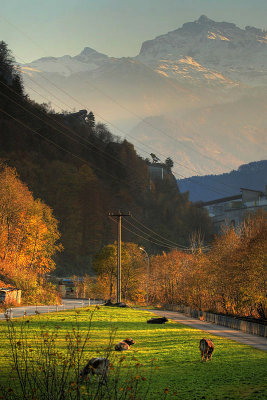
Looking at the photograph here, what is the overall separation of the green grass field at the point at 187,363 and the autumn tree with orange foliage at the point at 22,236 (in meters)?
31.6

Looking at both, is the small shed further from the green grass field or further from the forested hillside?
the forested hillside

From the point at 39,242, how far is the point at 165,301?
32467 mm

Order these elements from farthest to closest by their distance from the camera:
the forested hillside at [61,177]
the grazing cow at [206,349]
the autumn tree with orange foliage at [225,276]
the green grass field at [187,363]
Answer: the forested hillside at [61,177]
the autumn tree with orange foliage at [225,276]
the grazing cow at [206,349]
the green grass field at [187,363]

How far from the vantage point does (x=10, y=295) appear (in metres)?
63.8

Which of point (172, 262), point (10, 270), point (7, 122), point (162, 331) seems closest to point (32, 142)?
point (7, 122)

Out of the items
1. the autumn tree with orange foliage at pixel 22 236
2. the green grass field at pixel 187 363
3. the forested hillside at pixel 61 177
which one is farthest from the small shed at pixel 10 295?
the forested hillside at pixel 61 177

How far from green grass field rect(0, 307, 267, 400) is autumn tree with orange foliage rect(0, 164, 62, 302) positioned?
104 feet

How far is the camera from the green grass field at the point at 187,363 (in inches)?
808

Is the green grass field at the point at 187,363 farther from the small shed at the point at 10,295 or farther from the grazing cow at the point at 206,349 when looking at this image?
the small shed at the point at 10,295

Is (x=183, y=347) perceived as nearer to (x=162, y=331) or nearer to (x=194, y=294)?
(x=162, y=331)

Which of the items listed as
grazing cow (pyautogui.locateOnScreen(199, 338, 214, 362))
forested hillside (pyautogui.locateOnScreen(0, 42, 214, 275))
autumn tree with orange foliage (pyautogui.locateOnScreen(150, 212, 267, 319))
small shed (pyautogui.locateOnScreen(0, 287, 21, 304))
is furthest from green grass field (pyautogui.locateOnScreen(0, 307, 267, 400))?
forested hillside (pyautogui.locateOnScreen(0, 42, 214, 275))

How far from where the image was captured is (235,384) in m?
22.2

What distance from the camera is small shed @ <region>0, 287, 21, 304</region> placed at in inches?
2416

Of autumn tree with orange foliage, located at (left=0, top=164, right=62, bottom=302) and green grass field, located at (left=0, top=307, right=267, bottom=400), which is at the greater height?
autumn tree with orange foliage, located at (left=0, top=164, right=62, bottom=302)
